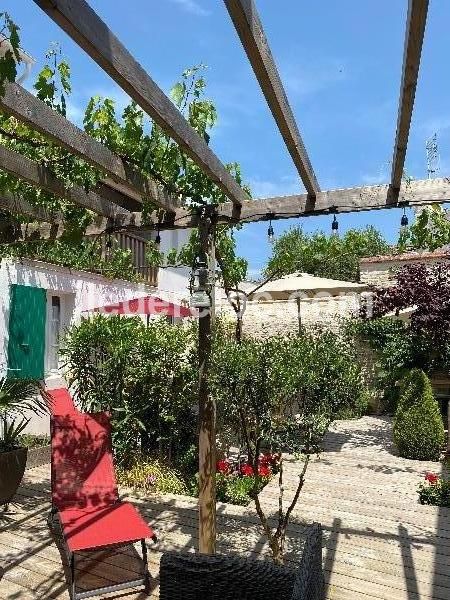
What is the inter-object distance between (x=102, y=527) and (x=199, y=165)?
9.87 feet

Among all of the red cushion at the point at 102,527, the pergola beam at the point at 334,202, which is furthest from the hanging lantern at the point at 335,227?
the red cushion at the point at 102,527

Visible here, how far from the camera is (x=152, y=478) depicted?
6.68 metres

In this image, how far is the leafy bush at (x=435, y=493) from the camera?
627cm

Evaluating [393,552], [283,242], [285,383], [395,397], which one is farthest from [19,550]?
[283,242]

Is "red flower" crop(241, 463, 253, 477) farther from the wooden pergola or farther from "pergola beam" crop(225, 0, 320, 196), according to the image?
"pergola beam" crop(225, 0, 320, 196)

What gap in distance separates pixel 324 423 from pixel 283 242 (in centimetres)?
2707

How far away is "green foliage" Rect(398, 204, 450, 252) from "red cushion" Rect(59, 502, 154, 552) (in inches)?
128

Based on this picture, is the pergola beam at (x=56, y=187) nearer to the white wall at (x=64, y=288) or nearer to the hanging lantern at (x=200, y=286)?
the hanging lantern at (x=200, y=286)

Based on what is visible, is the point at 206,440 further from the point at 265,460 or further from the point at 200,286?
the point at 265,460

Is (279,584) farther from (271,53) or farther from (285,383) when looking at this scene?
(271,53)

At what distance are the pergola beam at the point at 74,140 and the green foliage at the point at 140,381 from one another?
3040 mm

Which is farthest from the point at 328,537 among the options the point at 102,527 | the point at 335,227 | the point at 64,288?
the point at 64,288

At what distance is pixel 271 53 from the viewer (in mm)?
2490

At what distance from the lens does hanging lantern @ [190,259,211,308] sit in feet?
14.4
